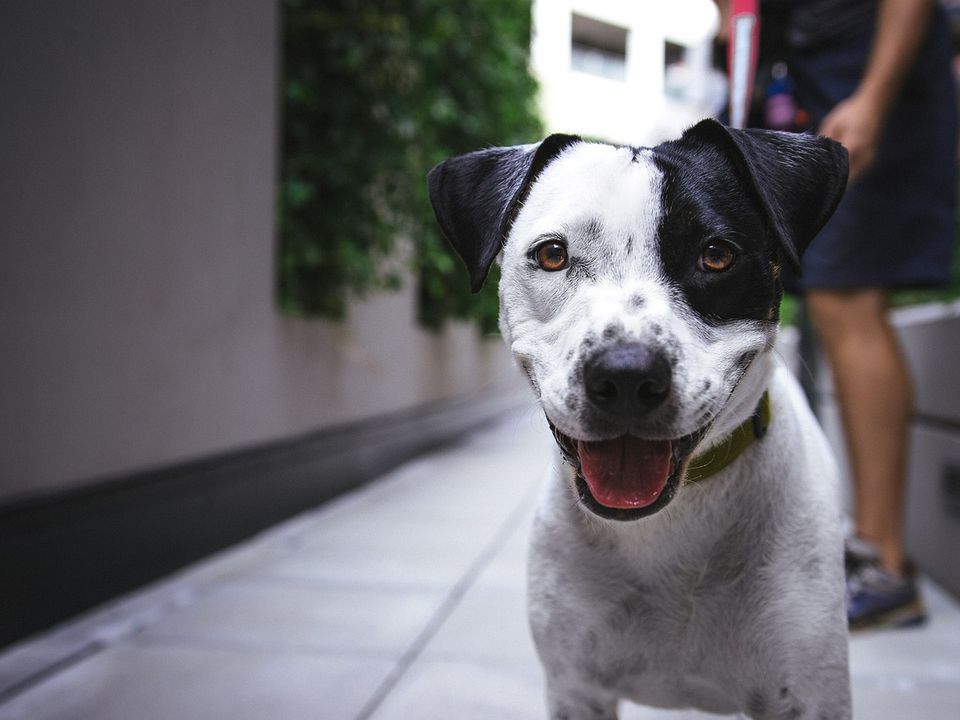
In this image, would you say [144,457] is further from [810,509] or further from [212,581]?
[810,509]

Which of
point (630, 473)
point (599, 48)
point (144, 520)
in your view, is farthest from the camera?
point (599, 48)

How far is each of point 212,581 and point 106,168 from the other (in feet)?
4.83

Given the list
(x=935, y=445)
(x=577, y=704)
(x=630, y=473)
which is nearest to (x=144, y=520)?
(x=577, y=704)

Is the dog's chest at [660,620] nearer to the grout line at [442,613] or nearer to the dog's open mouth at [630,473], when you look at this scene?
the dog's open mouth at [630,473]

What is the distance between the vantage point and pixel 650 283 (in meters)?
1.28

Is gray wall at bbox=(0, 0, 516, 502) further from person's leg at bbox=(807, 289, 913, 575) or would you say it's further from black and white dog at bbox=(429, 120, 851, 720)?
person's leg at bbox=(807, 289, 913, 575)

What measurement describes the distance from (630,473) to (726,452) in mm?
260

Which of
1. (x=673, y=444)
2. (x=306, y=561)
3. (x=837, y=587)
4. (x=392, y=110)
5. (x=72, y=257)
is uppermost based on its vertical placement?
(x=392, y=110)

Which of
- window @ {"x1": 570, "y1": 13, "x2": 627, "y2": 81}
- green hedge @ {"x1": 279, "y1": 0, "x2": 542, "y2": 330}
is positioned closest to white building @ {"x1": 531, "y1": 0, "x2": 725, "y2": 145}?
window @ {"x1": 570, "y1": 13, "x2": 627, "y2": 81}

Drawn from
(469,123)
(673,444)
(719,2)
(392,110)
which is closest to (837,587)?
(673,444)

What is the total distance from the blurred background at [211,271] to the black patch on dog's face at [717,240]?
1.69ft

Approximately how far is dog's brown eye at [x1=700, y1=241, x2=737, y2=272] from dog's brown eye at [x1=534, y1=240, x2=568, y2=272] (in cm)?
21

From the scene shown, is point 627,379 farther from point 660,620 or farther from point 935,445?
point 935,445

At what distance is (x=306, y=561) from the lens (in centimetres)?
342
